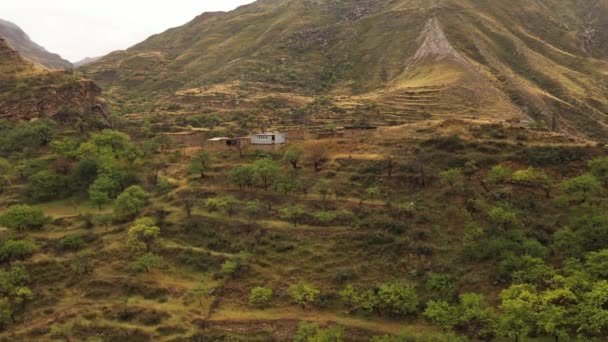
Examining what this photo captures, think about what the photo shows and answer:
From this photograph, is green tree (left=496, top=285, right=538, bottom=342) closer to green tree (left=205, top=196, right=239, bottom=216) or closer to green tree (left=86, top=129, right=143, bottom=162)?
green tree (left=205, top=196, right=239, bottom=216)

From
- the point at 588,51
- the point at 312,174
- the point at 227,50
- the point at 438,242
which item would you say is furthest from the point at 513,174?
the point at 227,50

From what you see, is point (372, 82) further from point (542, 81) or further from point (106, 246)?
point (106, 246)

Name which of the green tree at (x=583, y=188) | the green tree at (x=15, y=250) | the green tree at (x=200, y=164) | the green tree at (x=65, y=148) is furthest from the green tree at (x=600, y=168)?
the green tree at (x=65, y=148)

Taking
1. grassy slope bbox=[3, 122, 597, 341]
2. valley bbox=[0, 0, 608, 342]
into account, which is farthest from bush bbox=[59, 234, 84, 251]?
grassy slope bbox=[3, 122, 597, 341]

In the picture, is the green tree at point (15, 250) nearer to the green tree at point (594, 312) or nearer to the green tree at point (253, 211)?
the green tree at point (253, 211)

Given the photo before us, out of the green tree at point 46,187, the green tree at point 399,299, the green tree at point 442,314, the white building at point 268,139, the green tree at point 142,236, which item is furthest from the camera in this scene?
the white building at point 268,139

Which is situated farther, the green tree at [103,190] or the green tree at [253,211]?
the green tree at [103,190]
